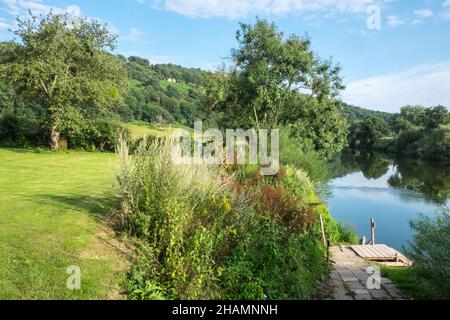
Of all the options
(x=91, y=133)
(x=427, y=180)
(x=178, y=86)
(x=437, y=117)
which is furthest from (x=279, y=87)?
(x=437, y=117)

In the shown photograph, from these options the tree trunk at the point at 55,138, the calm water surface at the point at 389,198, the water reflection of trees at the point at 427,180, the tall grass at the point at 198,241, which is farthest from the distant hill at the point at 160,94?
the water reflection of trees at the point at 427,180

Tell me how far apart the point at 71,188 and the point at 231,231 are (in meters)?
4.99

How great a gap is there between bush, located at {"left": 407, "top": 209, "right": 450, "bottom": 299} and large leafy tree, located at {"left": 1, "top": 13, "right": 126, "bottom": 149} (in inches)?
691

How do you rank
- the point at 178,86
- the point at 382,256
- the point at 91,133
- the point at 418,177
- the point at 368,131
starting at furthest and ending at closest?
1. the point at 368,131
2. the point at 178,86
3. the point at 418,177
4. the point at 91,133
5. the point at 382,256

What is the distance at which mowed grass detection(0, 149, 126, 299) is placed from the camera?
182 inches

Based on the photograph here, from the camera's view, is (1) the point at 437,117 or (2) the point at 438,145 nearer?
(2) the point at 438,145

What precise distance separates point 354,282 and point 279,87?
1652cm

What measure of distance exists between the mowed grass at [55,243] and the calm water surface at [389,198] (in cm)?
788

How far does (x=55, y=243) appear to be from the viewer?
5691 millimetres

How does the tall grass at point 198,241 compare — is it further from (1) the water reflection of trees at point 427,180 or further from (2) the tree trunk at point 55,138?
(1) the water reflection of trees at point 427,180

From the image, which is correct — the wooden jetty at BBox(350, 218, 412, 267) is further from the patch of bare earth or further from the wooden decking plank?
the patch of bare earth

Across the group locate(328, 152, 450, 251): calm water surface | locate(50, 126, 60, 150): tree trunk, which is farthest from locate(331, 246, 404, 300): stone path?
locate(50, 126, 60, 150): tree trunk

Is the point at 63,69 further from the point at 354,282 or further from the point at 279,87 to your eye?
the point at 354,282

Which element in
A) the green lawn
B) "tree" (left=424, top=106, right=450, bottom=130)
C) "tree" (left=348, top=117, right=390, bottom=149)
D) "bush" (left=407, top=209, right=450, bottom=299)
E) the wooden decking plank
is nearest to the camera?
"bush" (left=407, top=209, right=450, bottom=299)
